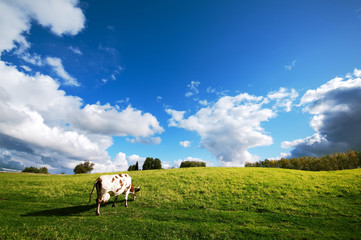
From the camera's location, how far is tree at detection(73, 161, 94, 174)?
101 m

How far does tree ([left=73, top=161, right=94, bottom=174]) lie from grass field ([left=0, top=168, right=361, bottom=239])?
3392 inches

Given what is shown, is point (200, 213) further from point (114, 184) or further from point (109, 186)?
point (109, 186)

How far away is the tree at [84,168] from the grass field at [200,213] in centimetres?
8615

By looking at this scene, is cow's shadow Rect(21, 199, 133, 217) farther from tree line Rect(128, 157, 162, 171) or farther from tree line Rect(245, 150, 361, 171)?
tree line Rect(245, 150, 361, 171)

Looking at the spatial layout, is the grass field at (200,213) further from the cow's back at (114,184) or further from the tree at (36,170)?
the tree at (36,170)

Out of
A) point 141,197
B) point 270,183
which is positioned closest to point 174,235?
point 141,197

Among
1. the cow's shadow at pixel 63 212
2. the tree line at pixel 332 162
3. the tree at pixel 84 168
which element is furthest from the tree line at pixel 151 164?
the tree line at pixel 332 162

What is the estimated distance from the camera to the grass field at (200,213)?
12.0 meters

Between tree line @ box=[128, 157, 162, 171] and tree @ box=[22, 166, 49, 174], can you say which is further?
tree @ box=[22, 166, 49, 174]

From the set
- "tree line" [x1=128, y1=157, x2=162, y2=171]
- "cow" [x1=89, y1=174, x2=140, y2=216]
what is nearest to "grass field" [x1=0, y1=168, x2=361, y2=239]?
"cow" [x1=89, y1=174, x2=140, y2=216]

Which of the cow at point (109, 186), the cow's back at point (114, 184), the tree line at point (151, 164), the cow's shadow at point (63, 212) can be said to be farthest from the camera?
the tree line at point (151, 164)

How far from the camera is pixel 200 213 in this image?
659 inches

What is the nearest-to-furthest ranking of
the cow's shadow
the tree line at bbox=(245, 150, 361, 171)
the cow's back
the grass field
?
the grass field → the cow's shadow → the cow's back → the tree line at bbox=(245, 150, 361, 171)

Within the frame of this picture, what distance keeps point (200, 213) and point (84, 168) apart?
349 feet
